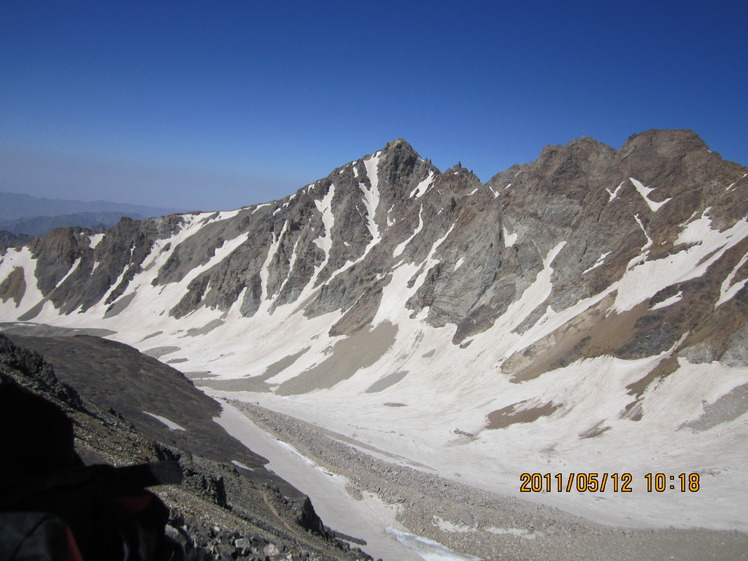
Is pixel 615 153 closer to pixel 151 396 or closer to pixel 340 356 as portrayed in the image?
pixel 340 356

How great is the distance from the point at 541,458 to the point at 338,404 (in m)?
26.9

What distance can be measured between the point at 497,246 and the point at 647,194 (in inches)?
784

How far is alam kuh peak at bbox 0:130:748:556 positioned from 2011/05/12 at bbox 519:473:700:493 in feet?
2.29

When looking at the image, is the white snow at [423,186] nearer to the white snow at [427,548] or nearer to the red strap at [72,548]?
the white snow at [427,548]

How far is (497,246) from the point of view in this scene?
230 ft

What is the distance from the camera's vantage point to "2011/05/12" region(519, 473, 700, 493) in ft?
92.7

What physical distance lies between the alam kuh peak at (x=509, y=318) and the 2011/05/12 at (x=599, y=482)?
2.29ft

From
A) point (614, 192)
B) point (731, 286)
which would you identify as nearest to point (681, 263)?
point (731, 286)

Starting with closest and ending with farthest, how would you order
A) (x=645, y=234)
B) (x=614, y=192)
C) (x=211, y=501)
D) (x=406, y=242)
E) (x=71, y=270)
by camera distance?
(x=211, y=501) → (x=645, y=234) → (x=614, y=192) → (x=406, y=242) → (x=71, y=270)

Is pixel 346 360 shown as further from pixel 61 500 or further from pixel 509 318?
pixel 61 500

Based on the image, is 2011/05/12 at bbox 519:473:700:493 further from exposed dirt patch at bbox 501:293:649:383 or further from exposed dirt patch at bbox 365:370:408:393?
exposed dirt patch at bbox 365:370:408:393

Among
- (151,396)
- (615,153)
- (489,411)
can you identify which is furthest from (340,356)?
(615,153)

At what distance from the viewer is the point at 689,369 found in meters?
38.4

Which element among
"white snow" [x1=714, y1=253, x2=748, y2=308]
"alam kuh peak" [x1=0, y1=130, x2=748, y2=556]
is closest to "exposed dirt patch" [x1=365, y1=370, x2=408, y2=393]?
"alam kuh peak" [x1=0, y1=130, x2=748, y2=556]
